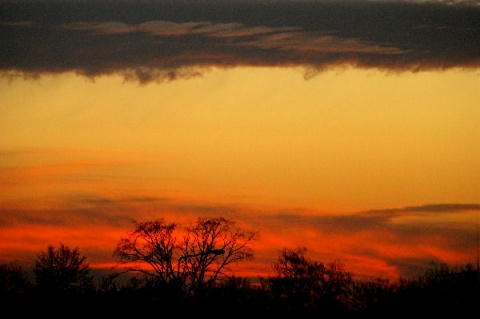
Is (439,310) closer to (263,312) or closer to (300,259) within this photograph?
(263,312)

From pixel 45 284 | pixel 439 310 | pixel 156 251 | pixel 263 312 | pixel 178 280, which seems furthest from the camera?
pixel 156 251

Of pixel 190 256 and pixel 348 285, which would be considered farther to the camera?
pixel 190 256

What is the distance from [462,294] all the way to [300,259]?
2741 cm

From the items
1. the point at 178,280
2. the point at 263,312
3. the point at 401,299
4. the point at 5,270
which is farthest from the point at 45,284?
the point at 401,299

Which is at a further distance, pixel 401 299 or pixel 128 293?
pixel 128 293

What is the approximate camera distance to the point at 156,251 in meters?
91.6

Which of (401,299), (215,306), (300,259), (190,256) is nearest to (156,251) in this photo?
(190,256)

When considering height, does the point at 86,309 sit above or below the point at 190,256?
below

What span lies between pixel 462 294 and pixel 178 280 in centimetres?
2670

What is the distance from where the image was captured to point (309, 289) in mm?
83312

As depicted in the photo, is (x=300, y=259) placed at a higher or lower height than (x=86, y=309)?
higher

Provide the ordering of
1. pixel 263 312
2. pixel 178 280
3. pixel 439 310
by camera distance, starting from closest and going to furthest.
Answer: pixel 439 310 → pixel 263 312 → pixel 178 280

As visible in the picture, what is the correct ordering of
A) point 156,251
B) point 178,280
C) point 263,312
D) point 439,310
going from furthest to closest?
1. point 156,251
2. point 178,280
3. point 263,312
4. point 439,310

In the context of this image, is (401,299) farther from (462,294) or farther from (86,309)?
(86,309)
